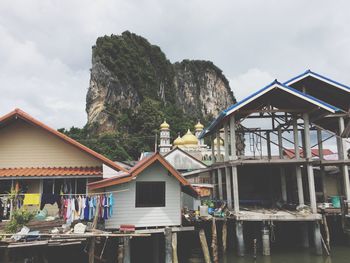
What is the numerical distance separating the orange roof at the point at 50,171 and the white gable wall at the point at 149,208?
1593mm

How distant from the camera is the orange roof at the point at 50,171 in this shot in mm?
12688

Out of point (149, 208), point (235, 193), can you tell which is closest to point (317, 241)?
point (235, 193)

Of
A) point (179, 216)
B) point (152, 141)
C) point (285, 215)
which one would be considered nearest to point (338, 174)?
point (285, 215)

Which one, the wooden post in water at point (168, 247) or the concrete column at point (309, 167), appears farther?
the concrete column at point (309, 167)

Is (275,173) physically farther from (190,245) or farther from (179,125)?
(179,125)

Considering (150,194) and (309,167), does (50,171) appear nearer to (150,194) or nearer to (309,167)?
(150,194)

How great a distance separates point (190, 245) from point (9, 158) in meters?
10.7

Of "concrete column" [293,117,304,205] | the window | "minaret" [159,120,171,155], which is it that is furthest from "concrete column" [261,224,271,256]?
"minaret" [159,120,171,155]

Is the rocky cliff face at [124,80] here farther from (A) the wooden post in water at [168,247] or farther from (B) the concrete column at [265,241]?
(A) the wooden post in water at [168,247]

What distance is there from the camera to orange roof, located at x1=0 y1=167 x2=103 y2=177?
12.7 meters

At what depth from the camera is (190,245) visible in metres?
17.4

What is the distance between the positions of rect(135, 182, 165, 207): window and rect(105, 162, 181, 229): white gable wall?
0.17 m

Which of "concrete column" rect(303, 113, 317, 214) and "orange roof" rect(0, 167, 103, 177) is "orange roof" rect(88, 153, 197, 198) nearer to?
"orange roof" rect(0, 167, 103, 177)

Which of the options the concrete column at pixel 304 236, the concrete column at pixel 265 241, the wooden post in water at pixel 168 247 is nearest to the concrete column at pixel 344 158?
the concrete column at pixel 304 236
